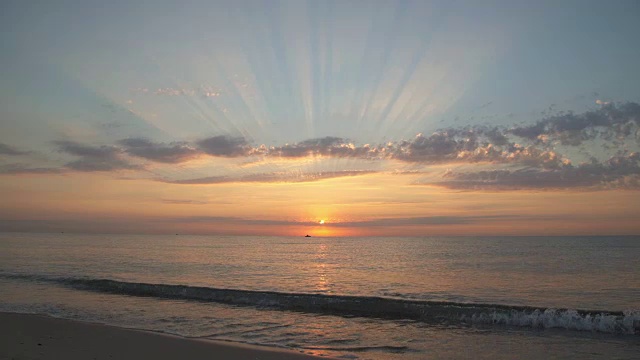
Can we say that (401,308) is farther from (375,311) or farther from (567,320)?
(567,320)

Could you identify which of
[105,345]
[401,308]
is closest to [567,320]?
[401,308]

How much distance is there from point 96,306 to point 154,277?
535 inches

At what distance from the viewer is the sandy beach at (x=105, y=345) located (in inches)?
461

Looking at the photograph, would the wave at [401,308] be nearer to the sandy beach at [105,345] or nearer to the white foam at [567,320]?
the white foam at [567,320]

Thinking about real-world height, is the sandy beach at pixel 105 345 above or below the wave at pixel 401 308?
above

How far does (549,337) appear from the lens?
51.2 ft

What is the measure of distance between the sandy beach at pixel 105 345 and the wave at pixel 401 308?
8837 millimetres

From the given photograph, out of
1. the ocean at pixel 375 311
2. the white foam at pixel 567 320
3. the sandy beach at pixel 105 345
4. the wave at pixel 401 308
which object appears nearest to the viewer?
the sandy beach at pixel 105 345

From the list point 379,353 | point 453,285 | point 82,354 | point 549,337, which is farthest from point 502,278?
point 82,354

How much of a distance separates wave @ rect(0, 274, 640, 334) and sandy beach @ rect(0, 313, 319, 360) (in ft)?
29.0

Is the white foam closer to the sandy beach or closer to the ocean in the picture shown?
the ocean

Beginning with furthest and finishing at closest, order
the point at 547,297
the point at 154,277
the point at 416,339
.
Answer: the point at 154,277, the point at 547,297, the point at 416,339

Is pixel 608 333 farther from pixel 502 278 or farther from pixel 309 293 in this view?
pixel 502 278

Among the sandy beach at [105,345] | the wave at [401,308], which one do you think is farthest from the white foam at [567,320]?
the sandy beach at [105,345]
